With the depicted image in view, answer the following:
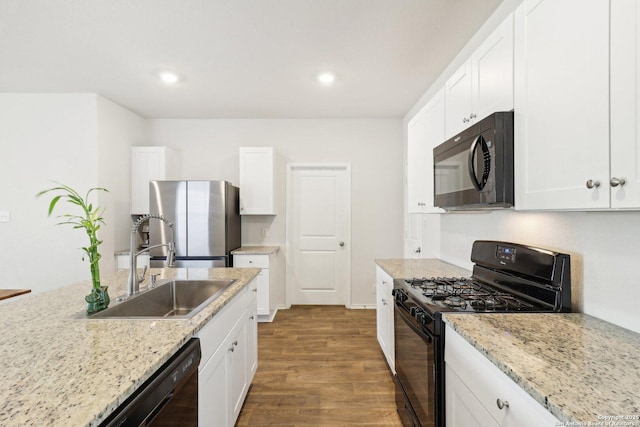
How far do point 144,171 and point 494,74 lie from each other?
3.92 m

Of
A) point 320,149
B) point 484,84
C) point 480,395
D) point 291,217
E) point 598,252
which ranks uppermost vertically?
point 320,149

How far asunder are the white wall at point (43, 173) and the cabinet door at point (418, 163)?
3.33 m

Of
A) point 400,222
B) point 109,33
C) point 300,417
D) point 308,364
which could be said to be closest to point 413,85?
point 400,222

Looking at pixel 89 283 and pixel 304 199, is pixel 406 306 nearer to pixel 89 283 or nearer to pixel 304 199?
pixel 89 283

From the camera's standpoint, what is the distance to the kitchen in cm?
128

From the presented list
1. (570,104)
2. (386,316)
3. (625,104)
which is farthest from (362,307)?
(625,104)

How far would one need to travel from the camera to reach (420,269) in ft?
7.99

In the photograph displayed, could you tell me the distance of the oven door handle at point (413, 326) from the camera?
4.56 feet

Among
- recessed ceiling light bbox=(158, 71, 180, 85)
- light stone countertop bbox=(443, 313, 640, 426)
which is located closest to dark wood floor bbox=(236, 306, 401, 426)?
light stone countertop bbox=(443, 313, 640, 426)

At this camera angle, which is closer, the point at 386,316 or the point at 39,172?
the point at 386,316

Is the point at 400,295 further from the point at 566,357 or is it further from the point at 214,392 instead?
the point at 214,392

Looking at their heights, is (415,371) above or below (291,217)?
below

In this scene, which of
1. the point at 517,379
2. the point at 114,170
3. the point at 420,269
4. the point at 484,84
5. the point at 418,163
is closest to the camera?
the point at 517,379

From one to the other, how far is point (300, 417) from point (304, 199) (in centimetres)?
277
